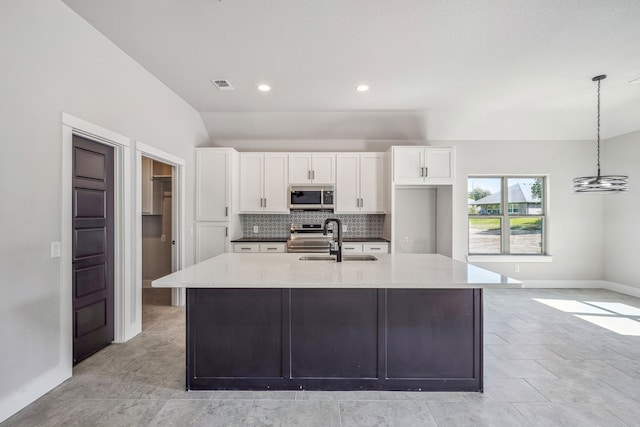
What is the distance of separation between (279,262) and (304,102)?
2484 millimetres

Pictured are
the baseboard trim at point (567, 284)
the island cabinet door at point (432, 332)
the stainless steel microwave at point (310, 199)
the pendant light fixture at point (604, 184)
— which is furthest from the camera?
the baseboard trim at point (567, 284)

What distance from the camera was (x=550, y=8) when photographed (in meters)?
2.16

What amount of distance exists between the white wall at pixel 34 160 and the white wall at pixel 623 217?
6910 mm

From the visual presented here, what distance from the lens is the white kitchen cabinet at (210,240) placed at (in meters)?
4.46

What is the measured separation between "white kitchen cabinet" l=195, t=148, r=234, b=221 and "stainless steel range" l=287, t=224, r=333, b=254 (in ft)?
3.47

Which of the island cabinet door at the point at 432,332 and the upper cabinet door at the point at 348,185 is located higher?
the upper cabinet door at the point at 348,185

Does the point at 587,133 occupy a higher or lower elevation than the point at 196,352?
higher

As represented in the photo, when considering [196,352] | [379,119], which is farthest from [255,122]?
[196,352]

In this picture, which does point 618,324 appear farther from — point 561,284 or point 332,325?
point 332,325

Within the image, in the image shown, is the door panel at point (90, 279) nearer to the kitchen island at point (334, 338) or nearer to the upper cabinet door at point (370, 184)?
the kitchen island at point (334, 338)

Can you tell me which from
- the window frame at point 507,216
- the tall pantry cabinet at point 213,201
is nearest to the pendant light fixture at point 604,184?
the window frame at point 507,216

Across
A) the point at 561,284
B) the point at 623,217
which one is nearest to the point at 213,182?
the point at 561,284

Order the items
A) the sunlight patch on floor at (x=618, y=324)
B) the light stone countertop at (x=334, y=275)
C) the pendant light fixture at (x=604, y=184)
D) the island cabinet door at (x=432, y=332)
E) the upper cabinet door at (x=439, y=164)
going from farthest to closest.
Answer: the upper cabinet door at (x=439, y=164)
the sunlight patch on floor at (x=618, y=324)
the pendant light fixture at (x=604, y=184)
the island cabinet door at (x=432, y=332)
the light stone countertop at (x=334, y=275)

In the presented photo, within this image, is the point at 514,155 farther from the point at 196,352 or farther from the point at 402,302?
the point at 196,352
